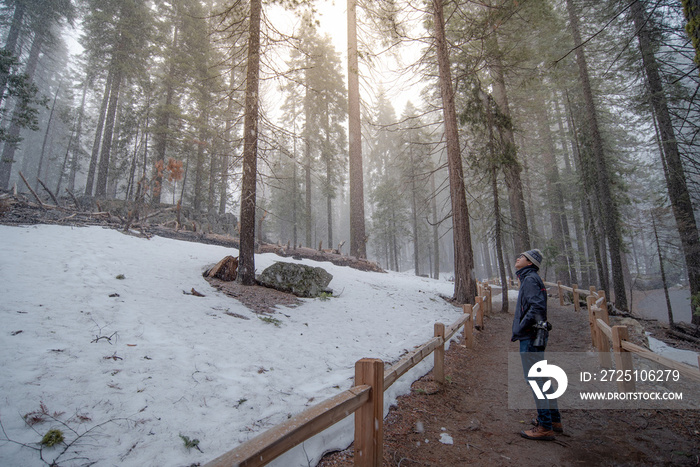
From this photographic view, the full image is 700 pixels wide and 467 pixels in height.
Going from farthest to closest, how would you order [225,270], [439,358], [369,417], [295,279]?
[295,279]
[225,270]
[439,358]
[369,417]

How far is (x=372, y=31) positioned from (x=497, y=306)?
1420 centimetres

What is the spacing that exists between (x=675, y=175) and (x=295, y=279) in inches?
576

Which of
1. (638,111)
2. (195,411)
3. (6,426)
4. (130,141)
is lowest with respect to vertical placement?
(195,411)

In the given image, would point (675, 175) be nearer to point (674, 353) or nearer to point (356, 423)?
point (674, 353)

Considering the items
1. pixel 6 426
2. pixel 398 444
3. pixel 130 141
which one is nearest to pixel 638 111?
pixel 398 444

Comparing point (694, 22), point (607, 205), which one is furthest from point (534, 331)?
point (607, 205)

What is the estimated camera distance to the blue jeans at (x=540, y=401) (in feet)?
11.1

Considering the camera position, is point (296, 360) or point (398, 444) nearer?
point (398, 444)

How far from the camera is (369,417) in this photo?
223cm

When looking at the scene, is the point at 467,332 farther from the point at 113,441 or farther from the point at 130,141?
the point at 130,141

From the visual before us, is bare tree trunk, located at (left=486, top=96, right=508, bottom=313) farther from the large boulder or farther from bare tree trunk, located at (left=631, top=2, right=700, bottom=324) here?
the large boulder

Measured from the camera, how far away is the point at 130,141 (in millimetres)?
19344

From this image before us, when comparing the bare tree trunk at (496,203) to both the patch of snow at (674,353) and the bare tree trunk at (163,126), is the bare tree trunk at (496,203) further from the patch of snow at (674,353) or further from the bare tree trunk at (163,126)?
the bare tree trunk at (163,126)

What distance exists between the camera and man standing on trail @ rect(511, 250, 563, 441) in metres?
3.39
